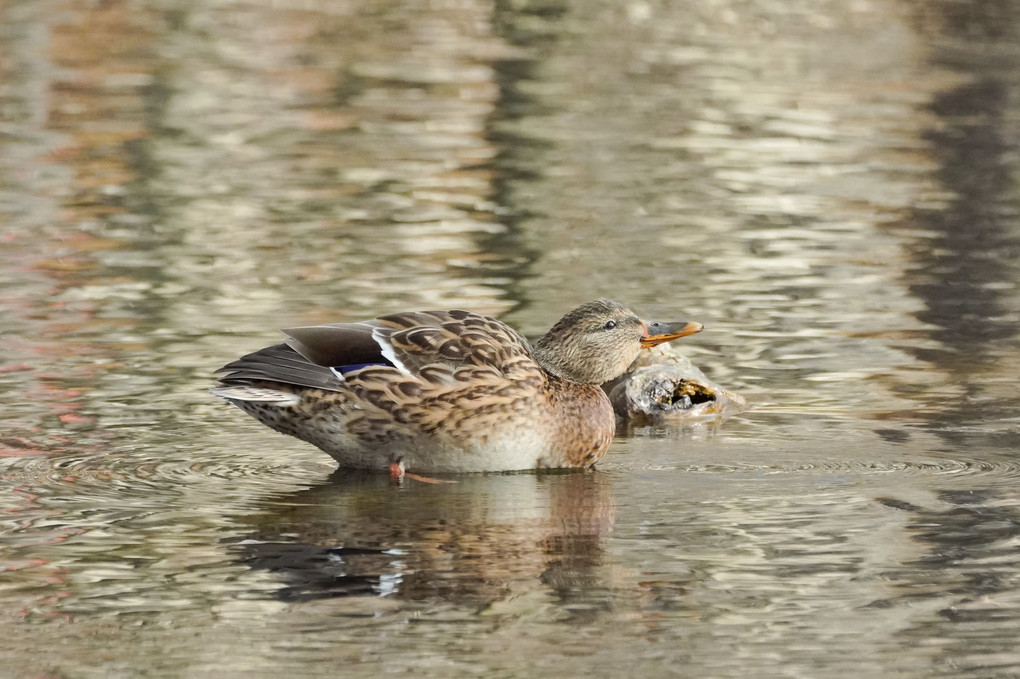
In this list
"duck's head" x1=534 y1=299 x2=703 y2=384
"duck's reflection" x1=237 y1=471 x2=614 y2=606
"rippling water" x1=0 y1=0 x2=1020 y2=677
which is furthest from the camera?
"duck's head" x1=534 y1=299 x2=703 y2=384

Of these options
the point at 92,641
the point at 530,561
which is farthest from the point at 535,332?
the point at 92,641

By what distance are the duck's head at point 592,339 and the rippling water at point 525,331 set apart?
0.49 meters

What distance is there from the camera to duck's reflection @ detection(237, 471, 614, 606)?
6836 millimetres

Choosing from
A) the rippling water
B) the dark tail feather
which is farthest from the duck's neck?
the dark tail feather

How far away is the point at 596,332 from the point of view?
9.25 meters

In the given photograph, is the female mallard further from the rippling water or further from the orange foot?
the rippling water

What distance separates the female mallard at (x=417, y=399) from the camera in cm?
861

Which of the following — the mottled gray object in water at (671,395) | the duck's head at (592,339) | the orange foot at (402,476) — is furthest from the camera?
the mottled gray object in water at (671,395)

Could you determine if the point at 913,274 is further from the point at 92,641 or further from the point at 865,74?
the point at 865,74

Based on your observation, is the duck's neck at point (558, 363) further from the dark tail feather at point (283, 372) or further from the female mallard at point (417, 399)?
the dark tail feather at point (283, 372)

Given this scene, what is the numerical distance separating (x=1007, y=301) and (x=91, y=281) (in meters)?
5.94

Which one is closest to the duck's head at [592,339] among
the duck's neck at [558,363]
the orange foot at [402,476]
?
the duck's neck at [558,363]

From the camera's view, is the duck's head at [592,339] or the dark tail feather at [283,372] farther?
the duck's head at [592,339]

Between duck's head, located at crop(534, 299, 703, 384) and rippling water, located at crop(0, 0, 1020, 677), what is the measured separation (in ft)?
1.61
